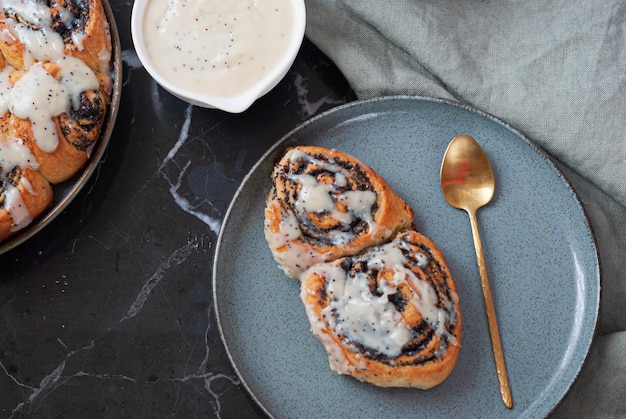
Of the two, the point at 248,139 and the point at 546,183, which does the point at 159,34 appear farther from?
the point at 546,183

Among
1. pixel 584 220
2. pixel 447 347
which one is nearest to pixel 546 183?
pixel 584 220

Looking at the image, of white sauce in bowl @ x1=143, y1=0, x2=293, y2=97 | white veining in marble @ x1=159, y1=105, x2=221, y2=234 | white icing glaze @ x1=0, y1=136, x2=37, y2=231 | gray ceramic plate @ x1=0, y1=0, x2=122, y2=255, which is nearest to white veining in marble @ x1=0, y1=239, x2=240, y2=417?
white veining in marble @ x1=159, y1=105, x2=221, y2=234

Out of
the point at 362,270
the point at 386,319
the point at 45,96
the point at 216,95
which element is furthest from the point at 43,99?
the point at 386,319

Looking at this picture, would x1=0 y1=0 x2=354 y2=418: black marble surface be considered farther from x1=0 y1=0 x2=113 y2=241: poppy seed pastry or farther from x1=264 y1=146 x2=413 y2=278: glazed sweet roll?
x1=264 y1=146 x2=413 y2=278: glazed sweet roll

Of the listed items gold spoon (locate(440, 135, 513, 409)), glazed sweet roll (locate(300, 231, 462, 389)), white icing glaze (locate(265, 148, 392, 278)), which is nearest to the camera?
glazed sweet roll (locate(300, 231, 462, 389))

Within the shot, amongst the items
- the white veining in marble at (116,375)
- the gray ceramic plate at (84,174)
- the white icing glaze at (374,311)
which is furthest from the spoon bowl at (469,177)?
the gray ceramic plate at (84,174)

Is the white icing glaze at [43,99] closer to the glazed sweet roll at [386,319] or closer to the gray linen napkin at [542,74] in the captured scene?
the gray linen napkin at [542,74]
